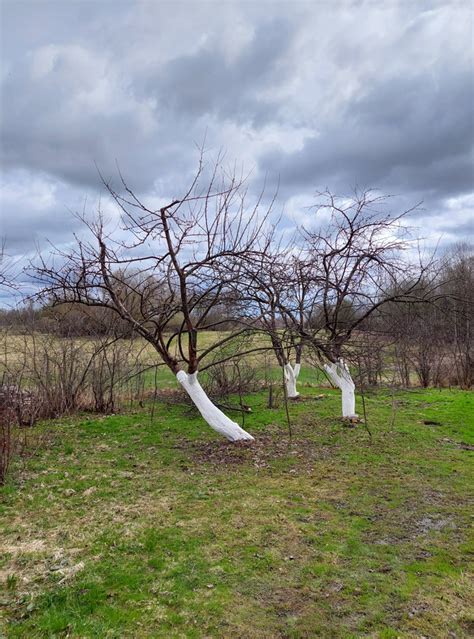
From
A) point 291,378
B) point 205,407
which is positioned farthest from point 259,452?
point 291,378

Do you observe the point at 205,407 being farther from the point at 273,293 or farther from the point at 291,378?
the point at 291,378

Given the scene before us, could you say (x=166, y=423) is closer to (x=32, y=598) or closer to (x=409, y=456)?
(x=409, y=456)

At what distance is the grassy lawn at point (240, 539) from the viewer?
2.58m

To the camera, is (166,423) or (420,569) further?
(166,423)

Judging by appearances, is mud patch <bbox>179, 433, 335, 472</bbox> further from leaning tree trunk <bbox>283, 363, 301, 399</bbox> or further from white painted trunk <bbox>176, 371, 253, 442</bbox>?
leaning tree trunk <bbox>283, 363, 301, 399</bbox>

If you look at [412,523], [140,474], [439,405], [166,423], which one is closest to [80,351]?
[166,423]

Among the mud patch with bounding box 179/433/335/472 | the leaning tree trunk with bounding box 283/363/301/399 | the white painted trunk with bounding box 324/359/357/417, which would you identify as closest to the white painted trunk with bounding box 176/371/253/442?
the mud patch with bounding box 179/433/335/472

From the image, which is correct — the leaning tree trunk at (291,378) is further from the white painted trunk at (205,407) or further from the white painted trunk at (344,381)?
the white painted trunk at (205,407)

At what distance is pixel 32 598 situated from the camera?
2775 millimetres

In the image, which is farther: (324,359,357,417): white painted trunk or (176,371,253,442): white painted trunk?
(324,359,357,417): white painted trunk

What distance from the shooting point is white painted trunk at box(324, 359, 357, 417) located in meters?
7.47

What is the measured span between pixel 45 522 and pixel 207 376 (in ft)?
22.5

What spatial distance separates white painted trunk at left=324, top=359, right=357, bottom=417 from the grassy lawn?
3.57ft

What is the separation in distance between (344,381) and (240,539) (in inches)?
180
